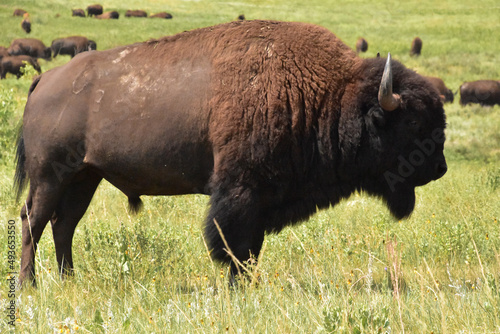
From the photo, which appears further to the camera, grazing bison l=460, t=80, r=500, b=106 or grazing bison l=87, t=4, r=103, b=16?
grazing bison l=87, t=4, r=103, b=16

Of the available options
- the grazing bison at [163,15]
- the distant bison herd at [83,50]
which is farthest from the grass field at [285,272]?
the grazing bison at [163,15]

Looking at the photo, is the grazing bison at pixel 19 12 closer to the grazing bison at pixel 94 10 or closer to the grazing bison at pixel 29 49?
the grazing bison at pixel 94 10

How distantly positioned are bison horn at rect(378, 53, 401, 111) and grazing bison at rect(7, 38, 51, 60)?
1436 inches

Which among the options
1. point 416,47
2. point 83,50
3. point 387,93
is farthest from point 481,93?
point 387,93

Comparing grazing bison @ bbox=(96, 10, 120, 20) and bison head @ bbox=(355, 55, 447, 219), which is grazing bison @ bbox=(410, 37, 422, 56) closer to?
grazing bison @ bbox=(96, 10, 120, 20)

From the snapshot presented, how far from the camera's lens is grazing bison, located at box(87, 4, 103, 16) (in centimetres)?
5572

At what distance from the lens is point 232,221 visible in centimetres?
463

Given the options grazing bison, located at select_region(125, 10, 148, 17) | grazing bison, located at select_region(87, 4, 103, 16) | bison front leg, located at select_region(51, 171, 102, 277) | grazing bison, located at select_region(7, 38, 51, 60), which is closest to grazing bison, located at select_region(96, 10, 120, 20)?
grazing bison, located at select_region(87, 4, 103, 16)

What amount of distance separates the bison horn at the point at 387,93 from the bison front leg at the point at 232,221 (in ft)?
3.86

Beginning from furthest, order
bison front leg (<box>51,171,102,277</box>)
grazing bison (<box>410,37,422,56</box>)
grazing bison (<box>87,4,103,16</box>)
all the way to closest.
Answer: grazing bison (<box>87,4,103,16</box>) < grazing bison (<box>410,37,422,56</box>) < bison front leg (<box>51,171,102,277</box>)

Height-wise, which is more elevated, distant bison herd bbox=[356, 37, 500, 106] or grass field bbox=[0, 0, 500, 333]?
grass field bbox=[0, 0, 500, 333]

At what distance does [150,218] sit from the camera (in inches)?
271

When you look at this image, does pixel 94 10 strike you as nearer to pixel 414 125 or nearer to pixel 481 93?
pixel 481 93

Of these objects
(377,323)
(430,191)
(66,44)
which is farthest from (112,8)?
(377,323)
